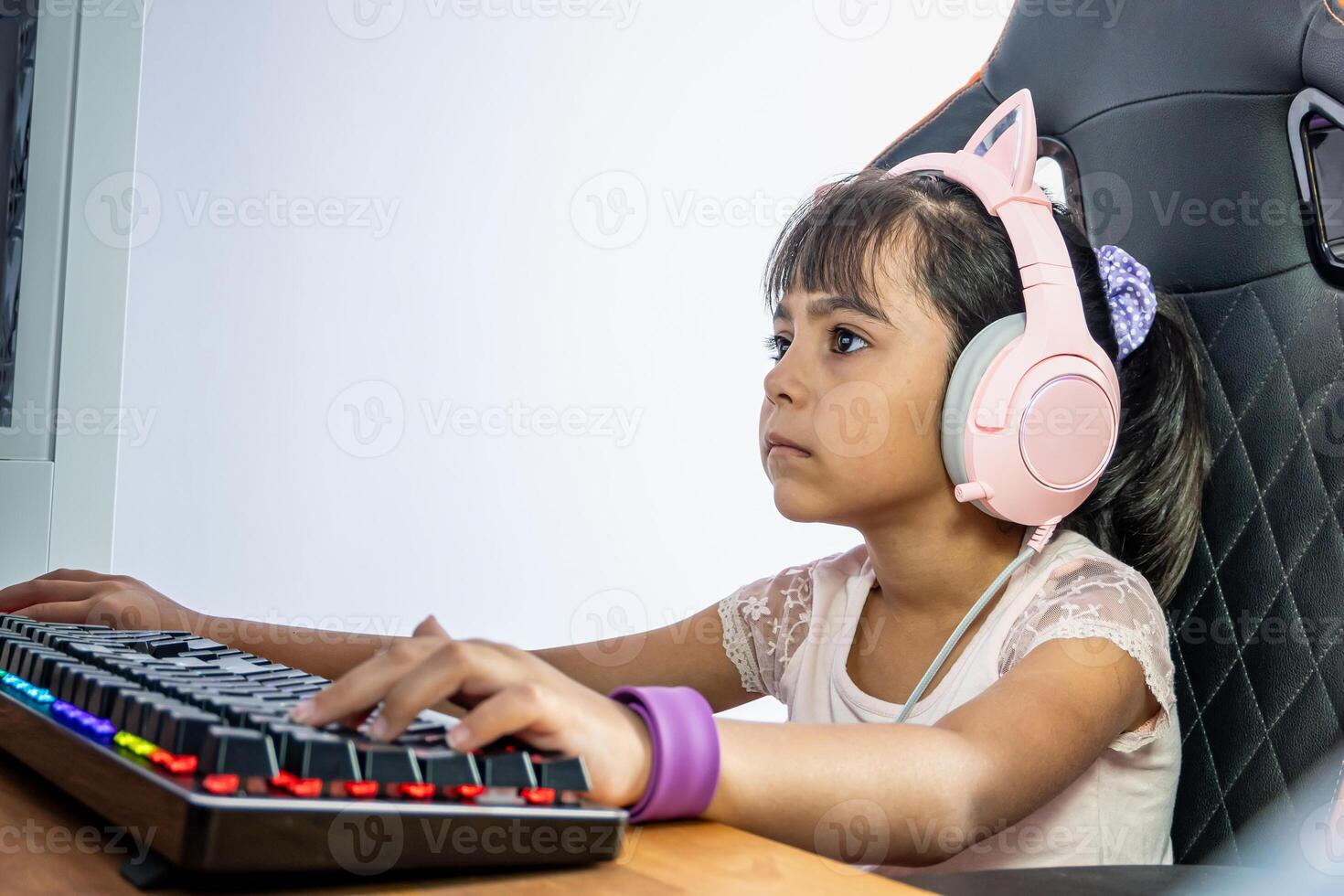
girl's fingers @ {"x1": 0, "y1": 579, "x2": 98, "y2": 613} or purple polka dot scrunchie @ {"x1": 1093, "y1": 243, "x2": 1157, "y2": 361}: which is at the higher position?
purple polka dot scrunchie @ {"x1": 1093, "y1": 243, "x2": 1157, "y2": 361}

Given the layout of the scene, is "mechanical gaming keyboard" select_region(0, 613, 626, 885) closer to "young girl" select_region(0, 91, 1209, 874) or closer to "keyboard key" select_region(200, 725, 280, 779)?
"keyboard key" select_region(200, 725, 280, 779)

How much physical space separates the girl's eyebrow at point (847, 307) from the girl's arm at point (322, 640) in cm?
32

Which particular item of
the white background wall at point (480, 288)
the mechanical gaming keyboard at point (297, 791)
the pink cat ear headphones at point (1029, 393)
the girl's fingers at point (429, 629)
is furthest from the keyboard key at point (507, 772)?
the white background wall at point (480, 288)

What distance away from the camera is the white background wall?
1678mm

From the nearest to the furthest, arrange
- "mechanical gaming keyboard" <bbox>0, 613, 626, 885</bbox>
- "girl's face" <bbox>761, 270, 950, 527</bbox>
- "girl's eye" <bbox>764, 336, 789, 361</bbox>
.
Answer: "mechanical gaming keyboard" <bbox>0, 613, 626, 885</bbox>, "girl's face" <bbox>761, 270, 950, 527</bbox>, "girl's eye" <bbox>764, 336, 789, 361</bbox>

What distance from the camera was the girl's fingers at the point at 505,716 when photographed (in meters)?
0.38

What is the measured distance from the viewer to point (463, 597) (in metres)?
1.82

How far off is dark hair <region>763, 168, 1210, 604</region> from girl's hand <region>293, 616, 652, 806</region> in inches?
20.3

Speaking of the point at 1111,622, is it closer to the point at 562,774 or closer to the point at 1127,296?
the point at 1127,296

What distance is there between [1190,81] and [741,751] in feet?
2.03

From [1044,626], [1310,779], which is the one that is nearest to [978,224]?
[1044,626]

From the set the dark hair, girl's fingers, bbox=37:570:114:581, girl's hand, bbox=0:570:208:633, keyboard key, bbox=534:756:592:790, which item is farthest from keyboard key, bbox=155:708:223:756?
the dark hair

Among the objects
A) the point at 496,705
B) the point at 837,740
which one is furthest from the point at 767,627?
the point at 496,705

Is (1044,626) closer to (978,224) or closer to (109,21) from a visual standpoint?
(978,224)
